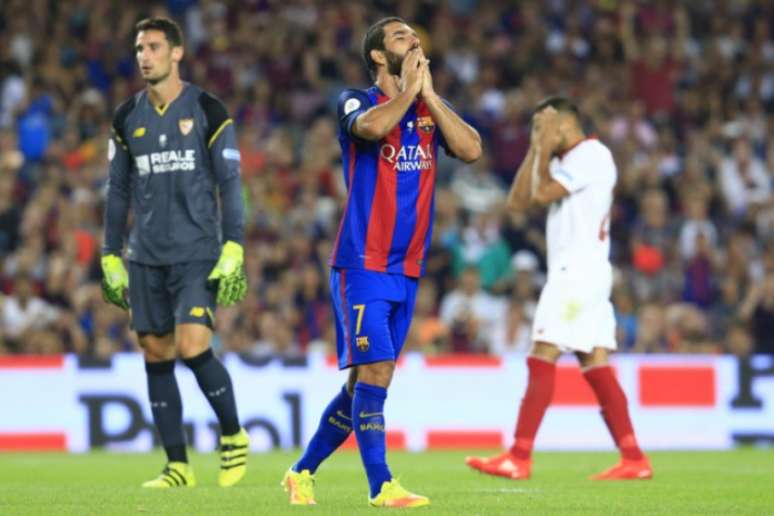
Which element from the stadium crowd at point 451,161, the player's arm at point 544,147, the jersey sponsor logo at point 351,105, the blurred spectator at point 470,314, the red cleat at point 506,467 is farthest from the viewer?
the stadium crowd at point 451,161

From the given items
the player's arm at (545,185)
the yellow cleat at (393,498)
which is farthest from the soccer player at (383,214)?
the player's arm at (545,185)

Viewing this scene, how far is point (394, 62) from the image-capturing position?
7531mm

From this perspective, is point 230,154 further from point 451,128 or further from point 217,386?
point 451,128

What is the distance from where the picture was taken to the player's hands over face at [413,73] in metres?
7.28

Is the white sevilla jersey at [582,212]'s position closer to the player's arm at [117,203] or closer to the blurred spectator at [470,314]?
the player's arm at [117,203]

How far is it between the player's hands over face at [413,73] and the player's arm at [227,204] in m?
1.74

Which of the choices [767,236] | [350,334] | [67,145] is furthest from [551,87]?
[350,334]

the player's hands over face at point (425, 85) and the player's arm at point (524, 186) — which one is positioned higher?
the player's hands over face at point (425, 85)

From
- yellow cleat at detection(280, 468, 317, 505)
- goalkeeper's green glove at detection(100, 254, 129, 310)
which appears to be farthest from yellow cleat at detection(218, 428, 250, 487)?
yellow cleat at detection(280, 468, 317, 505)

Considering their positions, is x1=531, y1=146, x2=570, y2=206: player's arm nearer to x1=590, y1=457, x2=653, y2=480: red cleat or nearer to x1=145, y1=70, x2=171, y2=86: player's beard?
x1=590, y1=457, x2=653, y2=480: red cleat

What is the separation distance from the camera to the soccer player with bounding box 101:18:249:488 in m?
8.77

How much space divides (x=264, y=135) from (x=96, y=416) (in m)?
5.48

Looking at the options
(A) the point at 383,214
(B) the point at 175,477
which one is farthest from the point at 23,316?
(A) the point at 383,214

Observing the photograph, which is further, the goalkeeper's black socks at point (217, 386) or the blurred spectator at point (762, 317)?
the blurred spectator at point (762, 317)
